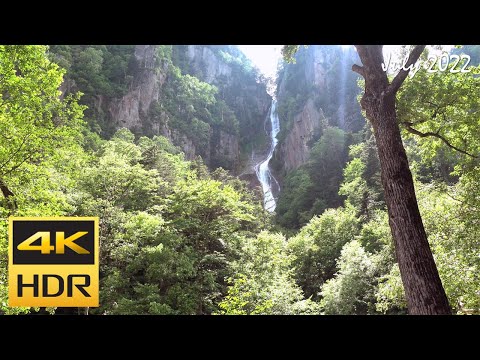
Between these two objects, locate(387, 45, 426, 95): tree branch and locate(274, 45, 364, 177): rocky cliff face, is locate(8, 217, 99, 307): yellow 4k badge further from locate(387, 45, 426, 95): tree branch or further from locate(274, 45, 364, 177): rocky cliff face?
locate(274, 45, 364, 177): rocky cliff face

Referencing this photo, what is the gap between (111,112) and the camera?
38625 millimetres

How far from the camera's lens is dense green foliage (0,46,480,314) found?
5281 millimetres

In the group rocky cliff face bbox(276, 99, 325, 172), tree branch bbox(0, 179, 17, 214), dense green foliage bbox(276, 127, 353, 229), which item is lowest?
tree branch bbox(0, 179, 17, 214)

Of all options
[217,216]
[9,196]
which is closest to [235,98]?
[217,216]

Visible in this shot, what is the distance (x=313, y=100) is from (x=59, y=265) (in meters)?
46.9

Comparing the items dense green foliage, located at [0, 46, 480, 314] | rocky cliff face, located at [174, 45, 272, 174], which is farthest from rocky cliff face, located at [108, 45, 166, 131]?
dense green foliage, located at [0, 46, 480, 314]

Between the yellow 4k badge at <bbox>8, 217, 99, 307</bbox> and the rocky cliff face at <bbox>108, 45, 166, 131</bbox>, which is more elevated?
the rocky cliff face at <bbox>108, 45, 166, 131</bbox>

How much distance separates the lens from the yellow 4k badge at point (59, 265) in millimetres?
3094

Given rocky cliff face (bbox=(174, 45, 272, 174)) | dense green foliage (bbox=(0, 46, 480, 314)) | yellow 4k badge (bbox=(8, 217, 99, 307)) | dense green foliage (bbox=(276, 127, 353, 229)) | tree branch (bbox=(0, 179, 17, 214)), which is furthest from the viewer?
rocky cliff face (bbox=(174, 45, 272, 174))

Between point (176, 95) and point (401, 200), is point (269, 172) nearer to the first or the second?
point (176, 95)

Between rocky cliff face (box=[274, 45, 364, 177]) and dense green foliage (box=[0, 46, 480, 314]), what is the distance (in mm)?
15346

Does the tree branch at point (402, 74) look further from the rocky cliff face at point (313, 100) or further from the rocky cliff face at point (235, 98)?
the rocky cliff face at point (235, 98)
